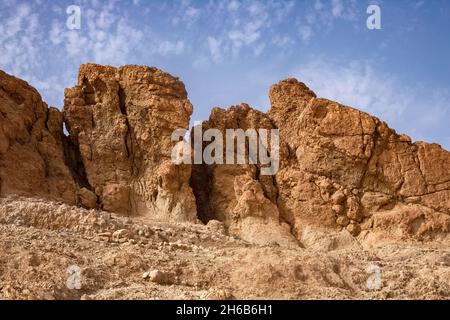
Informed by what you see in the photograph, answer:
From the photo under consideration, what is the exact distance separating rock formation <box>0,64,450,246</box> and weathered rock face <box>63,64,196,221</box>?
1.9 inches

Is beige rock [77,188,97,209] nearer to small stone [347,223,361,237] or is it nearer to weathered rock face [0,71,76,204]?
weathered rock face [0,71,76,204]

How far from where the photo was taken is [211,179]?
96.4ft

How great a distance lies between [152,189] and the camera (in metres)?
27.0

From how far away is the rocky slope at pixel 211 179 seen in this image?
21.5 metres

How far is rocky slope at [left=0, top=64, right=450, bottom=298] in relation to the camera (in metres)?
21.5

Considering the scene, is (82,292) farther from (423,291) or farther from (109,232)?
(423,291)

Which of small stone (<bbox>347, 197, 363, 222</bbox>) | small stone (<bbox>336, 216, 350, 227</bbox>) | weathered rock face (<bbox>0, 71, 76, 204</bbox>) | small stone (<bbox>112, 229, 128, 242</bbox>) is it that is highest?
weathered rock face (<bbox>0, 71, 76, 204</bbox>)

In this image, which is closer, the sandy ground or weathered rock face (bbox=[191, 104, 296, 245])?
the sandy ground

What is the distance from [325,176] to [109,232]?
13120 millimetres
